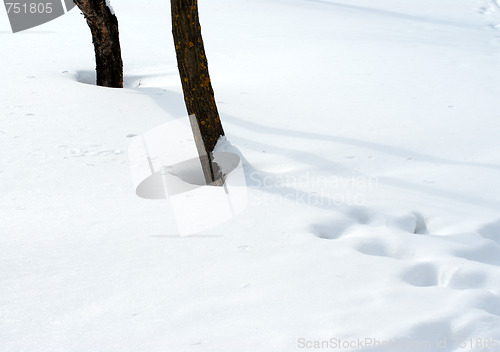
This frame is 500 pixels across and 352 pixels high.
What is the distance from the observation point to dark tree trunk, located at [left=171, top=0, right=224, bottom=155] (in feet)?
10.8

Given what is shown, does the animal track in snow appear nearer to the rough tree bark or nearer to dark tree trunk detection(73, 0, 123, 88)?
the rough tree bark

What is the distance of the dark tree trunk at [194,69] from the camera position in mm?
3295

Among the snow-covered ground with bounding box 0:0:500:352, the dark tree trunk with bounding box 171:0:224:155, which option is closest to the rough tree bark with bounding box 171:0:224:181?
the dark tree trunk with bounding box 171:0:224:155

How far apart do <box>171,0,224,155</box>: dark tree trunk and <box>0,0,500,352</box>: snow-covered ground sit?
21 cm

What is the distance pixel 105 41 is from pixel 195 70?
196 cm

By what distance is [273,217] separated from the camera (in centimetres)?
287

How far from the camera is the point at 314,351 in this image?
192 cm

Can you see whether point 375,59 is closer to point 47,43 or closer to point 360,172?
point 360,172

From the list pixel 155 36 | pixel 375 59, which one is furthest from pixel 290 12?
pixel 375 59

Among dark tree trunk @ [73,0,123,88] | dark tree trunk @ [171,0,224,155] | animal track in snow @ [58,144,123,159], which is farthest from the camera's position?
dark tree trunk @ [73,0,123,88]

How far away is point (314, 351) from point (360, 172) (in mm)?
1654

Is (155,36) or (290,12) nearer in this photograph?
(155,36)

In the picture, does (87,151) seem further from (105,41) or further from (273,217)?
(105,41)

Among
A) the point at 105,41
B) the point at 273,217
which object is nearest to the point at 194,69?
the point at 273,217
